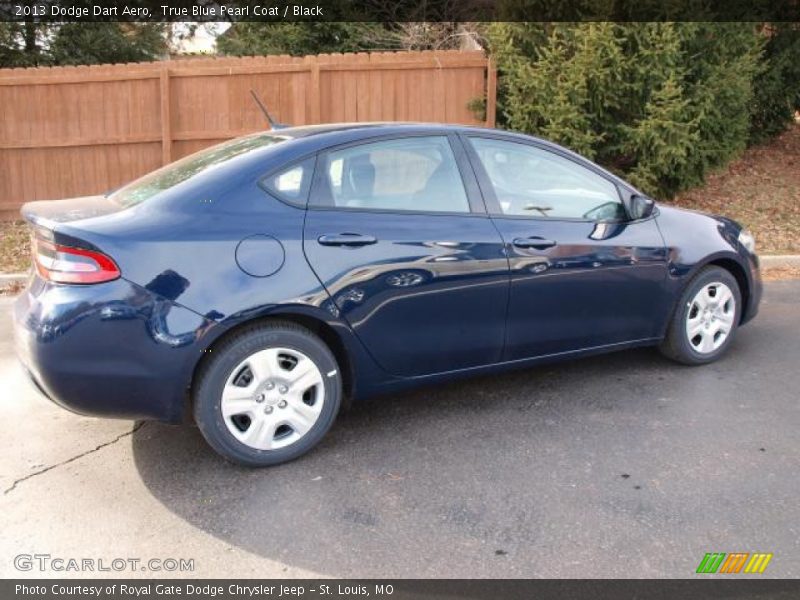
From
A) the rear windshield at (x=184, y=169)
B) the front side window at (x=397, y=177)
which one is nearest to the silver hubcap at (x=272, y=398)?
the front side window at (x=397, y=177)

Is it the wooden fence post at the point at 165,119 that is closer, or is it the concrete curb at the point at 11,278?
the concrete curb at the point at 11,278

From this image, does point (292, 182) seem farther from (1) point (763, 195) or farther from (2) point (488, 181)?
(1) point (763, 195)

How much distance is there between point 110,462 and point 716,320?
3651 millimetres

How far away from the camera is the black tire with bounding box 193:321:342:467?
3.37 m

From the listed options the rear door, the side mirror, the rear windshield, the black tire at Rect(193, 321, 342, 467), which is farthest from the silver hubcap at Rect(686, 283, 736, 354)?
the rear windshield

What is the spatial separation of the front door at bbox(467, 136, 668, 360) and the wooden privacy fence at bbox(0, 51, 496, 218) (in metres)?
5.46

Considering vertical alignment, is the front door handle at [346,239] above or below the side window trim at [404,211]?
below

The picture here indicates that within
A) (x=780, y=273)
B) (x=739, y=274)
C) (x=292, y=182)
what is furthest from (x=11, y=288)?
(x=780, y=273)

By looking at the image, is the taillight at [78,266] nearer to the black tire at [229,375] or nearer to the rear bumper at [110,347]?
the rear bumper at [110,347]

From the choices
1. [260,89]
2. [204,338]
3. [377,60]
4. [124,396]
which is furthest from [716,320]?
[260,89]

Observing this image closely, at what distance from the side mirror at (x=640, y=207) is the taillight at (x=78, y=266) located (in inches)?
112

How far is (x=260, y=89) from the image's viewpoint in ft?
32.0

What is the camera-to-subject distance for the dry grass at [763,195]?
8.79 m

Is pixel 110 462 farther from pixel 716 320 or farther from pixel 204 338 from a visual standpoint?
pixel 716 320
